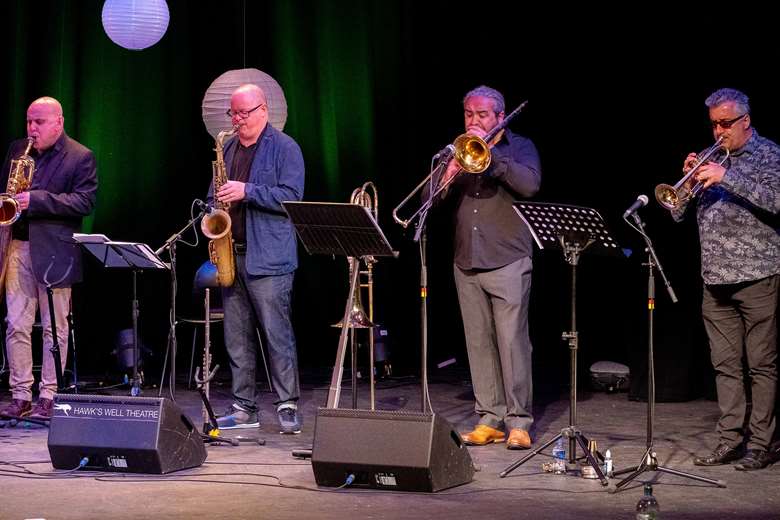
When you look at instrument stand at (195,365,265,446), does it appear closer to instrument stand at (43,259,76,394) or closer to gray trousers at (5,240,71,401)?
instrument stand at (43,259,76,394)

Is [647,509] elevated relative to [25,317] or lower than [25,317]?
lower

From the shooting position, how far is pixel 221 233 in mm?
6285

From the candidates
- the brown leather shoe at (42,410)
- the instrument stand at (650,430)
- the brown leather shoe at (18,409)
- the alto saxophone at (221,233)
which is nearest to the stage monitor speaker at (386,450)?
the instrument stand at (650,430)

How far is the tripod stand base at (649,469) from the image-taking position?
192 inches

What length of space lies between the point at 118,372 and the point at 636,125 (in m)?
4.45

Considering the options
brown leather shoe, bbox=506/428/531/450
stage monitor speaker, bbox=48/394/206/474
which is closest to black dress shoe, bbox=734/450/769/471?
brown leather shoe, bbox=506/428/531/450

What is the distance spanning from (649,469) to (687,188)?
4.24ft

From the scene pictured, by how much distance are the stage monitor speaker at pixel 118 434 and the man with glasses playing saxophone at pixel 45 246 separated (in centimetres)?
157

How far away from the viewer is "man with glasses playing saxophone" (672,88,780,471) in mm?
5250

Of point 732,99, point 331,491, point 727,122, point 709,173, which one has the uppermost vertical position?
point 732,99

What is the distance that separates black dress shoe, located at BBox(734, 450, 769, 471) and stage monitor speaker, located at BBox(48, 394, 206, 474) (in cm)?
252

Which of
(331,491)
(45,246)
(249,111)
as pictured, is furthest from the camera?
(45,246)

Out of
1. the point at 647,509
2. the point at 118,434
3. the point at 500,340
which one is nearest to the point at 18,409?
the point at 118,434

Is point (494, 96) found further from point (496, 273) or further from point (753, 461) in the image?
point (753, 461)
